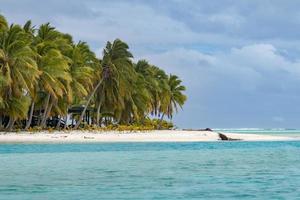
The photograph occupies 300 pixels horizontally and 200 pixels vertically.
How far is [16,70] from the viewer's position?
140ft

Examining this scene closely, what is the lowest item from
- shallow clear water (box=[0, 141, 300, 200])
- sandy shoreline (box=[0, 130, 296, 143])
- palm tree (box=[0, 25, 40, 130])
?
shallow clear water (box=[0, 141, 300, 200])

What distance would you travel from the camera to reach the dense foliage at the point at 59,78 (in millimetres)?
43125

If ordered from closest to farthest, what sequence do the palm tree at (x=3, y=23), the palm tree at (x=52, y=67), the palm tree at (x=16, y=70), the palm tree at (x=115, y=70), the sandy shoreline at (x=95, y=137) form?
the sandy shoreline at (x=95, y=137)
the palm tree at (x=3, y=23)
the palm tree at (x=16, y=70)
the palm tree at (x=52, y=67)
the palm tree at (x=115, y=70)

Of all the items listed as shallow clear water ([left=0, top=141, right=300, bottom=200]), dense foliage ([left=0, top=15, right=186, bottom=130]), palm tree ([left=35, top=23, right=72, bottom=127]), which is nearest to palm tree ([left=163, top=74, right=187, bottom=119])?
dense foliage ([left=0, top=15, right=186, bottom=130])

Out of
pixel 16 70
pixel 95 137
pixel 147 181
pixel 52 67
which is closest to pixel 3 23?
pixel 16 70

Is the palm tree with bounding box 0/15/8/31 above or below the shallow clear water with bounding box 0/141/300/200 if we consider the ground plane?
above

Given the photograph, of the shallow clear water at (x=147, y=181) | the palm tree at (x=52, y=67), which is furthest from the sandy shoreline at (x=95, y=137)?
the shallow clear water at (x=147, y=181)

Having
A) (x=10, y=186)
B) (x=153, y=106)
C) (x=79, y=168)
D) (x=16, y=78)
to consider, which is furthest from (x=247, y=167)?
(x=153, y=106)

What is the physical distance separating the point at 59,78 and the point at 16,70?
6343 mm

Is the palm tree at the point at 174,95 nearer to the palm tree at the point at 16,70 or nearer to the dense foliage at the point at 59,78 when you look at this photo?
the dense foliage at the point at 59,78

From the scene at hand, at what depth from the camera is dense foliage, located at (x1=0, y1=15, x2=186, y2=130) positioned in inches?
1698

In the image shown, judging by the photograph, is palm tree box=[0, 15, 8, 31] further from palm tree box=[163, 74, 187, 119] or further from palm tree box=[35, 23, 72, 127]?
palm tree box=[163, 74, 187, 119]

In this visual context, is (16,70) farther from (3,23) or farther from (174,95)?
(174,95)

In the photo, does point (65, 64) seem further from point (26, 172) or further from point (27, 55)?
point (26, 172)
